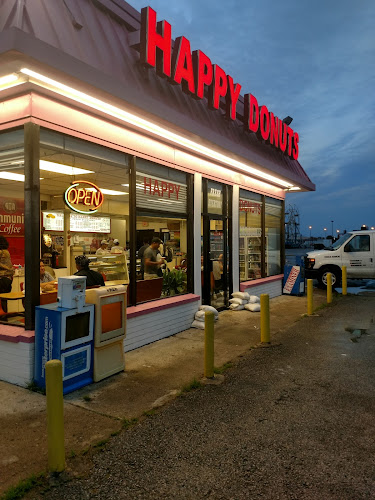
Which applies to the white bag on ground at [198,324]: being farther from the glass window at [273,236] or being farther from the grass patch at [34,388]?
the glass window at [273,236]

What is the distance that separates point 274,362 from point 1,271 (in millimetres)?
5518

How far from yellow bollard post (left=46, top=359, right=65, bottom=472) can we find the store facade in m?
2.06

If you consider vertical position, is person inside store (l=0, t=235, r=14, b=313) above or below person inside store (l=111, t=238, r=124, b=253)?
below

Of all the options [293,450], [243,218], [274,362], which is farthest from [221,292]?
[293,450]

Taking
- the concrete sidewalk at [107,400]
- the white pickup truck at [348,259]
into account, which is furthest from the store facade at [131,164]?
the white pickup truck at [348,259]

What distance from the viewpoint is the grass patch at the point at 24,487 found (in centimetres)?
286

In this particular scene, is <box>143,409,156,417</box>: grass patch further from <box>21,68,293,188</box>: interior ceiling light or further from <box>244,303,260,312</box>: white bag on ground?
<box>244,303,260,312</box>: white bag on ground

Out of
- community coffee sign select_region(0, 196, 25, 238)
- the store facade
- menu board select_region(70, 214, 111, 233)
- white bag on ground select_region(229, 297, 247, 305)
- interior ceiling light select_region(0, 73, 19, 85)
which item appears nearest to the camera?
interior ceiling light select_region(0, 73, 19, 85)

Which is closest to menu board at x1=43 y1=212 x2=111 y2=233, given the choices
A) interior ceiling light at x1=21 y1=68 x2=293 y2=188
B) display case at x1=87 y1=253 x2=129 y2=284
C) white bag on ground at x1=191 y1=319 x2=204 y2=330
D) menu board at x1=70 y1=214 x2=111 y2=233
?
menu board at x1=70 y1=214 x2=111 y2=233

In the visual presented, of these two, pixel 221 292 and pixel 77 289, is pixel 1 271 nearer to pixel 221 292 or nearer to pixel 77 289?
pixel 77 289

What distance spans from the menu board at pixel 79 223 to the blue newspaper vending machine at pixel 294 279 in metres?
6.31

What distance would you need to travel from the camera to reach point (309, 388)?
200 inches

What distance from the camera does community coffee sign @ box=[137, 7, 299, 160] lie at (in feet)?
19.7

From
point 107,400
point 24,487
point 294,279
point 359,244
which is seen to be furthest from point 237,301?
point 24,487
